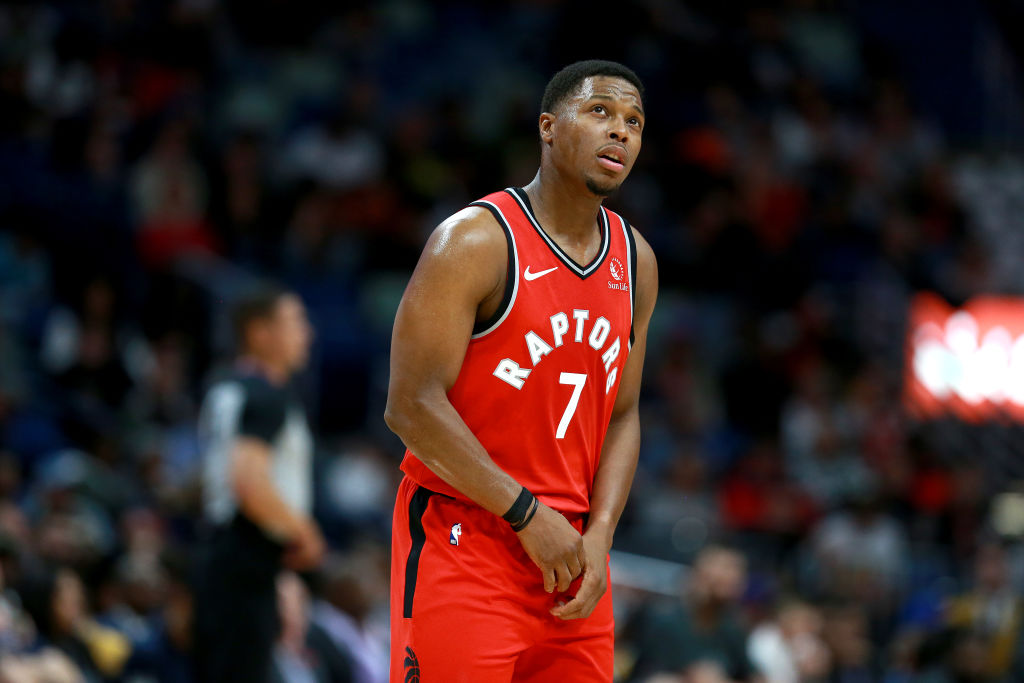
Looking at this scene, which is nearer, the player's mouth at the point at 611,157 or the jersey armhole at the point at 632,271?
the player's mouth at the point at 611,157

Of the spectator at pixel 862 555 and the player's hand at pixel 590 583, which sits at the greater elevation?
the player's hand at pixel 590 583

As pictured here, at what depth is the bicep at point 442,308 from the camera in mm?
3406

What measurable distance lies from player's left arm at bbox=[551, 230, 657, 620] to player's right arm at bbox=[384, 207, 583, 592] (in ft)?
0.25

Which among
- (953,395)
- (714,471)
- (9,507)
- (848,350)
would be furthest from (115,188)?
(953,395)

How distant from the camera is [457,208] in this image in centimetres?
1323

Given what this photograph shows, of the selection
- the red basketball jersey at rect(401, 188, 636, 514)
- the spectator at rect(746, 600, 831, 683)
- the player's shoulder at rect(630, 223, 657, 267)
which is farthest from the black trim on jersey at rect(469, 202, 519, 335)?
the spectator at rect(746, 600, 831, 683)

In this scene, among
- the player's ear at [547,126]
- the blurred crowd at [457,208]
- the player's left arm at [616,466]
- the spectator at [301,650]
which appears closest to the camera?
the player's left arm at [616,466]

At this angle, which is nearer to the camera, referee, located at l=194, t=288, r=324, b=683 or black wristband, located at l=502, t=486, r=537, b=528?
black wristband, located at l=502, t=486, r=537, b=528

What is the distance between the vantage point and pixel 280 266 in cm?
1236

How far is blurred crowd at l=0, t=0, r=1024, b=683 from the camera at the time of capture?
8.75 meters

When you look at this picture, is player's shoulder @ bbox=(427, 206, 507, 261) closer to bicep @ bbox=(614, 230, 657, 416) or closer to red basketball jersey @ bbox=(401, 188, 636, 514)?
red basketball jersey @ bbox=(401, 188, 636, 514)

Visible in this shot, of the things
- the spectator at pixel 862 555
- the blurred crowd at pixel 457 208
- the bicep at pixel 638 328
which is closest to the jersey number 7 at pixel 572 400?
the bicep at pixel 638 328

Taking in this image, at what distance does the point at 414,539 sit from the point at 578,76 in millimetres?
1371

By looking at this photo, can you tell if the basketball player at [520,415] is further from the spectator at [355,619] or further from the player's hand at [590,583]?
the spectator at [355,619]
